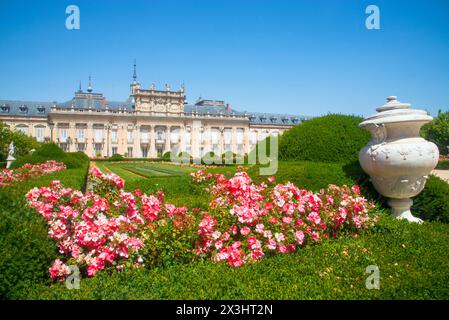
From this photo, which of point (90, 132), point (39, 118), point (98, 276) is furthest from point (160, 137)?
point (98, 276)

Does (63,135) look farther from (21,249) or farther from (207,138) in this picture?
(21,249)

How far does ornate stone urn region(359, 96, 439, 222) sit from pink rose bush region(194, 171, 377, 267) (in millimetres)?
905

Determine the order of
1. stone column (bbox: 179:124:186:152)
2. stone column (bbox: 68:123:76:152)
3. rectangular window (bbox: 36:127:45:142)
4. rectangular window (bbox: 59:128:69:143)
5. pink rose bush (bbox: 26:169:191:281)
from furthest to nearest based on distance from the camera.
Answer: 1. stone column (bbox: 179:124:186:152)
2. rectangular window (bbox: 36:127:45:142)
3. stone column (bbox: 68:123:76:152)
4. rectangular window (bbox: 59:128:69:143)
5. pink rose bush (bbox: 26:169:191:281)

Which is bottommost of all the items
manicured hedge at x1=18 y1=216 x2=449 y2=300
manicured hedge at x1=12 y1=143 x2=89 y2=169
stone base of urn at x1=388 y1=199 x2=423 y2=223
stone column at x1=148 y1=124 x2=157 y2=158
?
manicured hedge at x1=18 y1=216 x2=449 y2=300

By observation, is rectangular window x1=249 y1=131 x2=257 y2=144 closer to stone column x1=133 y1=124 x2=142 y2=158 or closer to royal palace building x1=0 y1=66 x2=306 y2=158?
royal palace building x1=0 y1=66 x2=306 y2=158

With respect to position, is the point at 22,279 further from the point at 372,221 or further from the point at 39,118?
the point at 39,118

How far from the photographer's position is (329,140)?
7.11 m

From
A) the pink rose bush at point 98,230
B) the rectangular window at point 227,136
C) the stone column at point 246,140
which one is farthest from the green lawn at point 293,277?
the stone column at point 246,140

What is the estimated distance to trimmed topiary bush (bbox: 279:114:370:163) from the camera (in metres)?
7.03

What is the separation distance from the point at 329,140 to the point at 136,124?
4743cm

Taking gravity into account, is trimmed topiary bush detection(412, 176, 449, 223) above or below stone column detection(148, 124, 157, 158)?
below

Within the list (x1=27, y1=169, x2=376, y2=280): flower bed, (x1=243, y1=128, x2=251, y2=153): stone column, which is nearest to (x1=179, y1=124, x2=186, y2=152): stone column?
(x1=243, y1=128, x2=251, y2=153): stone column

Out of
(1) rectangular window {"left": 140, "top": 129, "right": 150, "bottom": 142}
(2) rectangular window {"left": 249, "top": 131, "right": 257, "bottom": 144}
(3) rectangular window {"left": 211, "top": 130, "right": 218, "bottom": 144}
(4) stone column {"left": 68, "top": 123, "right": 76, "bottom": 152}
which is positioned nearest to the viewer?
(4) stone column {"left": 68, "top": 123, "right": 76, "bottom": 152}

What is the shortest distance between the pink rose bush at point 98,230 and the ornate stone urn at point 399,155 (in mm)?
3573
